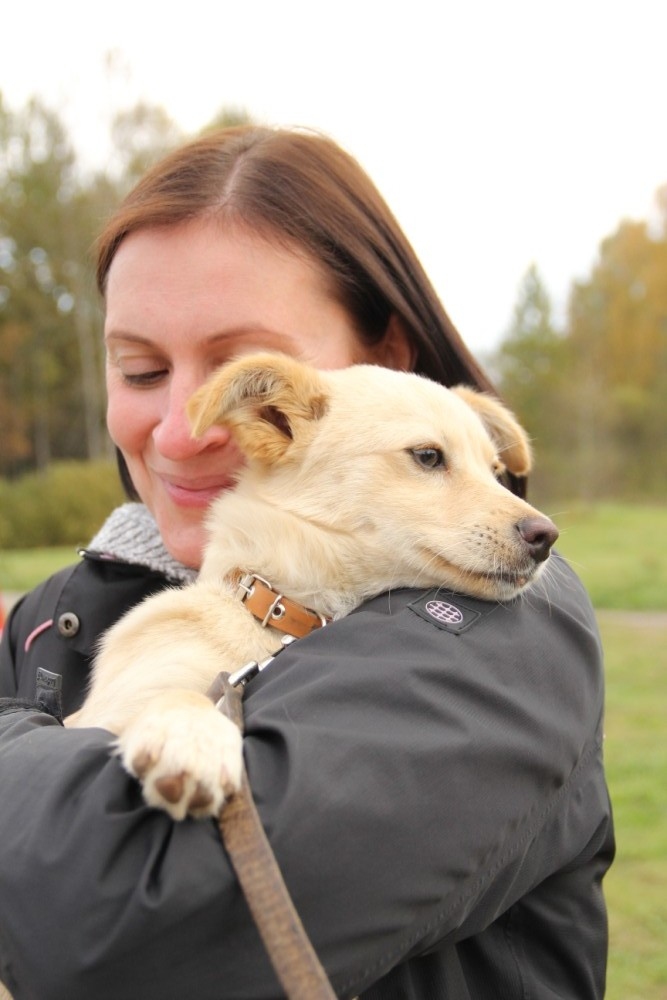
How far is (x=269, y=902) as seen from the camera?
124 centimetres

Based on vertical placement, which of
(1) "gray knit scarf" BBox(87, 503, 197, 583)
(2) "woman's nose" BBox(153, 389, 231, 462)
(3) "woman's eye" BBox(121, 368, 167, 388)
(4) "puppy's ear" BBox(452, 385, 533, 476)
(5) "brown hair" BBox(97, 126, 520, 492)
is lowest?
(1) "gray knit scarf" BBox(87, 503, 197, 583)

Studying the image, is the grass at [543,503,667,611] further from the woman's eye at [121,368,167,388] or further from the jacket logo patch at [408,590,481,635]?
the jacket logo patch at [408,590,481,635]

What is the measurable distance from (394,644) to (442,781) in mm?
→ 277

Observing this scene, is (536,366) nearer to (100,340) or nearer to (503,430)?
(100,340)

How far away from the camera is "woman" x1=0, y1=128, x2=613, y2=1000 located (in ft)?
4.36

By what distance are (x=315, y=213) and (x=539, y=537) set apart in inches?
42.7

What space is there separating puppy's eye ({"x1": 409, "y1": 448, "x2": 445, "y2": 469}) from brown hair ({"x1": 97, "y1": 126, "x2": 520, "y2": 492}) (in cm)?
43

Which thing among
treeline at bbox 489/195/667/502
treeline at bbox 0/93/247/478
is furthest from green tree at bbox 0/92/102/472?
treeline at bbox 489/195/667/502

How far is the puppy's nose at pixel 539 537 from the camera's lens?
2209mm

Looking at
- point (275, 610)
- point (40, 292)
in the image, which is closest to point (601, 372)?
point (40, 292)

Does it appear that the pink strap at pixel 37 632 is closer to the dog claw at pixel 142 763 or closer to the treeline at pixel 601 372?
the dog claw at pixel 142 763

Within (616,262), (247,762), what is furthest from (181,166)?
(616,262)

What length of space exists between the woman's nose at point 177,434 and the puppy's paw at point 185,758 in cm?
105

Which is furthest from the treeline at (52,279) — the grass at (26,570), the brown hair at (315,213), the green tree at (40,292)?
the brown hair at (315,213)
